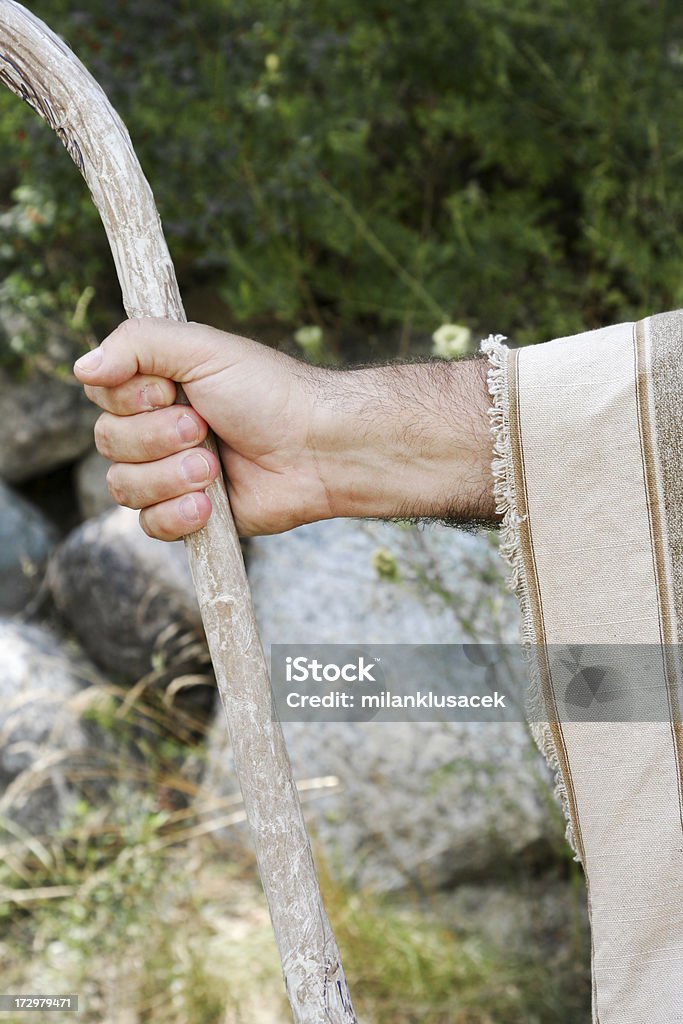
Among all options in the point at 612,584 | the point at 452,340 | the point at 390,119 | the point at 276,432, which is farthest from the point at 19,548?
the point at 612,584

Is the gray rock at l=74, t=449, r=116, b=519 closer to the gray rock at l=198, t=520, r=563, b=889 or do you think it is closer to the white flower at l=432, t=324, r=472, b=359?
the gray rock at l=198, t=520, r=563, b=889

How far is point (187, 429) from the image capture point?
42.1 inches

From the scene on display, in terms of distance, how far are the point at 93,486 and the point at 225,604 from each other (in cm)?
244

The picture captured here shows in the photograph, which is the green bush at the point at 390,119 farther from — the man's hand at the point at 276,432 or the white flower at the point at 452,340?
the man's hand at the point at 276,432

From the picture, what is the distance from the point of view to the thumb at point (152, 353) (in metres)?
1.01

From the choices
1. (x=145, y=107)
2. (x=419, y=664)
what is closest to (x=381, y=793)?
(x=419, y=664)

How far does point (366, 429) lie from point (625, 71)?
5.81 feet

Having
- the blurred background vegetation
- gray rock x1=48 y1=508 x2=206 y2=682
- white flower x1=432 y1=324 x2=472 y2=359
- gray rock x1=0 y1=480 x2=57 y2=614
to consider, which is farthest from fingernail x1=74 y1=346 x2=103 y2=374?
gray rock x1=0 y1=480 x2=57 y2=614

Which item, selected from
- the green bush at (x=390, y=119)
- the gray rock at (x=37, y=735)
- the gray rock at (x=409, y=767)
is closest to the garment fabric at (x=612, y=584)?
the gray rock at (x=409, y=767)

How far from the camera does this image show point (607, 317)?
2.89 metres

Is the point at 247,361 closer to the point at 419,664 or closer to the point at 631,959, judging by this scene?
the point at 631,959

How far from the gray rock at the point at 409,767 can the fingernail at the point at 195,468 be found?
853 millimetres

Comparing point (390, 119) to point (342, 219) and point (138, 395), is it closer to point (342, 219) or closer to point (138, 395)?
point (342, 219)

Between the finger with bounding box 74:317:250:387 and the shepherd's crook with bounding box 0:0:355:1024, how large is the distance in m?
0.02
